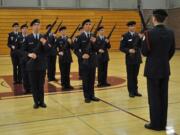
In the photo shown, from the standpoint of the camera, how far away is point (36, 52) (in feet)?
20.9

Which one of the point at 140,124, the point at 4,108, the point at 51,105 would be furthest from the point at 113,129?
the point at 4,108

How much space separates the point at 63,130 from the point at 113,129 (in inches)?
30.2

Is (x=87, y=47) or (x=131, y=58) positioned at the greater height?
(x=87, y=47)

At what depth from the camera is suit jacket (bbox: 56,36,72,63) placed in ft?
28.5

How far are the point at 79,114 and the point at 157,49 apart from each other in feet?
6.46

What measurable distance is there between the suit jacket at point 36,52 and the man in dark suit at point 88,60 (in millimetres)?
874

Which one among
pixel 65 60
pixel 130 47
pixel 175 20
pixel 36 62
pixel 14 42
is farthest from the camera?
pixel 175 20

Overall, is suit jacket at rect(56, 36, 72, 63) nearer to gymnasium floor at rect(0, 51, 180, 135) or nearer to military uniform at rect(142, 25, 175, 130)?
gymnasium floor at rect(0, 51, 180, 135)

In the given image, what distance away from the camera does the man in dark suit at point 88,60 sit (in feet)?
22.5

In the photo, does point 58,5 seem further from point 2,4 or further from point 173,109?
point 173,109

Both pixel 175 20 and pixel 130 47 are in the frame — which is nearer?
pixel 130 47

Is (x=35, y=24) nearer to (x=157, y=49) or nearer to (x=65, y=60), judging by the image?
(x=65, y=60)

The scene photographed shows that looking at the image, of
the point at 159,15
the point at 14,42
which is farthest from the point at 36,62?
the point at 14,42

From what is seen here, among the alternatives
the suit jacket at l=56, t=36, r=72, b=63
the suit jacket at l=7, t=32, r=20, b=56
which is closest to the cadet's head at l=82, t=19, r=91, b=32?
the suit jacket at l=56, t=36, r=72, b=63
